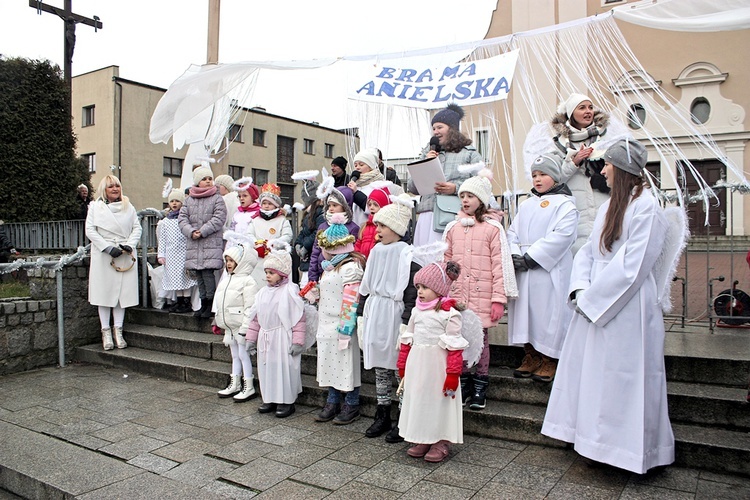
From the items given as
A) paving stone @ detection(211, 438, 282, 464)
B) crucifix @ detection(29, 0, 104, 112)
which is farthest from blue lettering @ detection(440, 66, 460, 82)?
crucifix @ detection(29, 0, 104, 112)

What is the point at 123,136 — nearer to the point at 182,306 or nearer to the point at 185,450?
→ the point at 182,306

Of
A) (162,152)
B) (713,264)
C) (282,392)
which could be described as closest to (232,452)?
(282,392)

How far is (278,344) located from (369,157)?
2279mm

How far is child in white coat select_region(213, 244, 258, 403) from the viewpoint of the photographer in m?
5.73

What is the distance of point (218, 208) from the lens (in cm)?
730

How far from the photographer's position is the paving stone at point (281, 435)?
455 centimetres

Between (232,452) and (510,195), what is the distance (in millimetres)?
4136

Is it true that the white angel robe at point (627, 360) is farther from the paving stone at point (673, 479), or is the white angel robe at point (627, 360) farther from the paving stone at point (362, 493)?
the paving stone at point (362, 493)

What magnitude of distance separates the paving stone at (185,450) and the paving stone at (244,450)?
0.11m

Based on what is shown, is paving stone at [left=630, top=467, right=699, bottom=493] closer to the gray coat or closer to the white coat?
the gray coat

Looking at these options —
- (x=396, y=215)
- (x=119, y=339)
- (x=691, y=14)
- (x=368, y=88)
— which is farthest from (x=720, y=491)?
(x=119, y=339)

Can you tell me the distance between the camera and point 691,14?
5.04m

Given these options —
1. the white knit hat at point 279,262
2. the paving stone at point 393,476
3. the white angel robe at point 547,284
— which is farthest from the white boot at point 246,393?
the white angel robe at point 547,284

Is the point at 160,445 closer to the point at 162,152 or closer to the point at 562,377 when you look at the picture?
→ the point at 562,377
